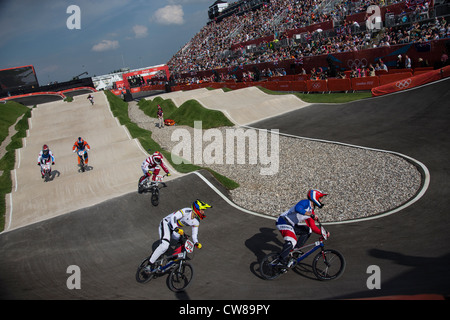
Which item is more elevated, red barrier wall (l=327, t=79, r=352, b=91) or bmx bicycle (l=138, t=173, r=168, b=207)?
red barrier wall (l=327, t=79, r=352, b=91)

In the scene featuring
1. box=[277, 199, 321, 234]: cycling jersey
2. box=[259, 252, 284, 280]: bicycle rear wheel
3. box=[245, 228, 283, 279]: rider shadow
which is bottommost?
box=[245, 228, 283, 279]: rider shadow

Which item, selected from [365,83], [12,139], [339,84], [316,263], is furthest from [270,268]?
[12,139]

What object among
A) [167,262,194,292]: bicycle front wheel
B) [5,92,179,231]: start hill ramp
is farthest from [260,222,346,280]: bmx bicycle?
[5,92,179,231]: start hill ramp

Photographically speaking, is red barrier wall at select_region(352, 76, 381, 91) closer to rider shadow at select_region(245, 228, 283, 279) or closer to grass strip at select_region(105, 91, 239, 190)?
grass strip at select_region(105, 91, 239, 190)

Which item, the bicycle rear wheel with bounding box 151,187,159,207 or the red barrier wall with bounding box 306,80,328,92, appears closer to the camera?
the bicycle rear wheel with bounding box 151,187,159,207

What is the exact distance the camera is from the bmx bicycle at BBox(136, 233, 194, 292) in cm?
797

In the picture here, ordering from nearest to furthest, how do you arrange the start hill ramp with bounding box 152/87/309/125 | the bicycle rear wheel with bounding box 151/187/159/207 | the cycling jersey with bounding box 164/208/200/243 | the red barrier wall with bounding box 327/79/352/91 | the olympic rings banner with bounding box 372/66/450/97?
the cycling jersey with bounding box 164/208/200/243 → the bicycle rear wheel with bounding box 151/187/159/207 → the olympic rings banner with bounding box 372/66/450/97 → the start hill ramp with bounding box 152/87/309/125 → the red barrier wall with bounding box 327/79/352/91

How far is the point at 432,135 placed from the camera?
1684cm

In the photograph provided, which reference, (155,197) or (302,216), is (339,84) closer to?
(155,197)

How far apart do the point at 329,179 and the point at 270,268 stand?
7.39 m

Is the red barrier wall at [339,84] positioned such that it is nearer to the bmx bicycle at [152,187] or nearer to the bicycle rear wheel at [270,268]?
the bmx bicycle at [152,187]

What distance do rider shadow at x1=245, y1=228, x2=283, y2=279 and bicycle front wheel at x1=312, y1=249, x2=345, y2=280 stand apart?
1.74 metres

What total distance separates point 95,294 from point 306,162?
1212 centimetres
